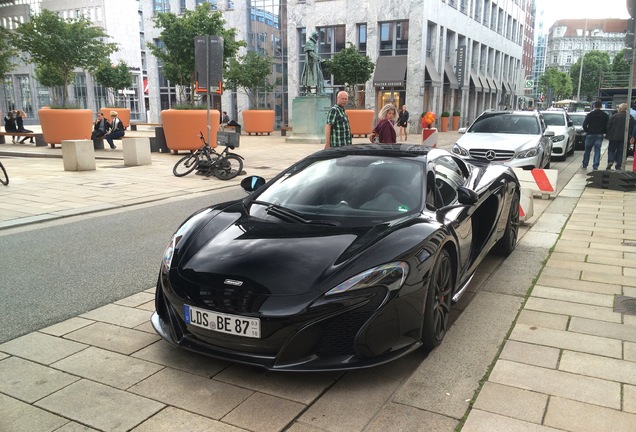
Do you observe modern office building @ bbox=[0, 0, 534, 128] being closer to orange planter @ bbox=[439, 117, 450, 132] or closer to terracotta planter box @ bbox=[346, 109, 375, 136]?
orange planter @ bbox=[439, 117, 450, 132]

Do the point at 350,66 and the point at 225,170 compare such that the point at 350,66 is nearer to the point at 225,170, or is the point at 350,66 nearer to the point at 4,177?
the point at 225,170

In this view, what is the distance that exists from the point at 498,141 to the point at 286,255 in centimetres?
1014

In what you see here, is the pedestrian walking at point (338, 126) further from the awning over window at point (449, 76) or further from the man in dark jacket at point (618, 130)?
the awning over window at point (449, 76)

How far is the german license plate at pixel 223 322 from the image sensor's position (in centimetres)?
299

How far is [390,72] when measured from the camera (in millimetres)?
36438

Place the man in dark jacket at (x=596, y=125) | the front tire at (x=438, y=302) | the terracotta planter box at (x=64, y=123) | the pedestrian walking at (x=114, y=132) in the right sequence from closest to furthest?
the front tire at (x=438, y=302) → the man in dark jacket at (x=596, y=125) → the terracotta planter box at (x=64, y=123) → the pedestrian walking at (x=114, y=132)

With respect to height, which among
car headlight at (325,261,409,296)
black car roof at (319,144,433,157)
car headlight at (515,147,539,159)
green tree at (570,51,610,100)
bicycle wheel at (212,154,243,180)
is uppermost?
green tree at (570,51,610,100)

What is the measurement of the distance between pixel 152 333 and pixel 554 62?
538 ft

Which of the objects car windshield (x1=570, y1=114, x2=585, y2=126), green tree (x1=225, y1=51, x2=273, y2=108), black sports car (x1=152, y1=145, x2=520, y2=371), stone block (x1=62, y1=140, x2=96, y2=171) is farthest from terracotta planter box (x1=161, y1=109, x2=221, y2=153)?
green tree (x1=225, y1=51, x2=273, y2=108)

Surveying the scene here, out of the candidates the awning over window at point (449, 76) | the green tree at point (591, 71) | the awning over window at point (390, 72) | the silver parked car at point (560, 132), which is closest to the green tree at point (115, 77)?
the awning over window at point (390, 72)

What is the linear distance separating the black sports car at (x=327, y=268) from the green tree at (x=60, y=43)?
18069mm

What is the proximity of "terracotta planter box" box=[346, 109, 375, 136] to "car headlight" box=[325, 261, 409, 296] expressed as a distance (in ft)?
81.3

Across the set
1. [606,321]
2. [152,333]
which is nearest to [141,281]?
[152,333]

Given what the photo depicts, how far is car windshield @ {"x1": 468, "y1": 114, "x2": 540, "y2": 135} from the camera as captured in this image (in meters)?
13.0
